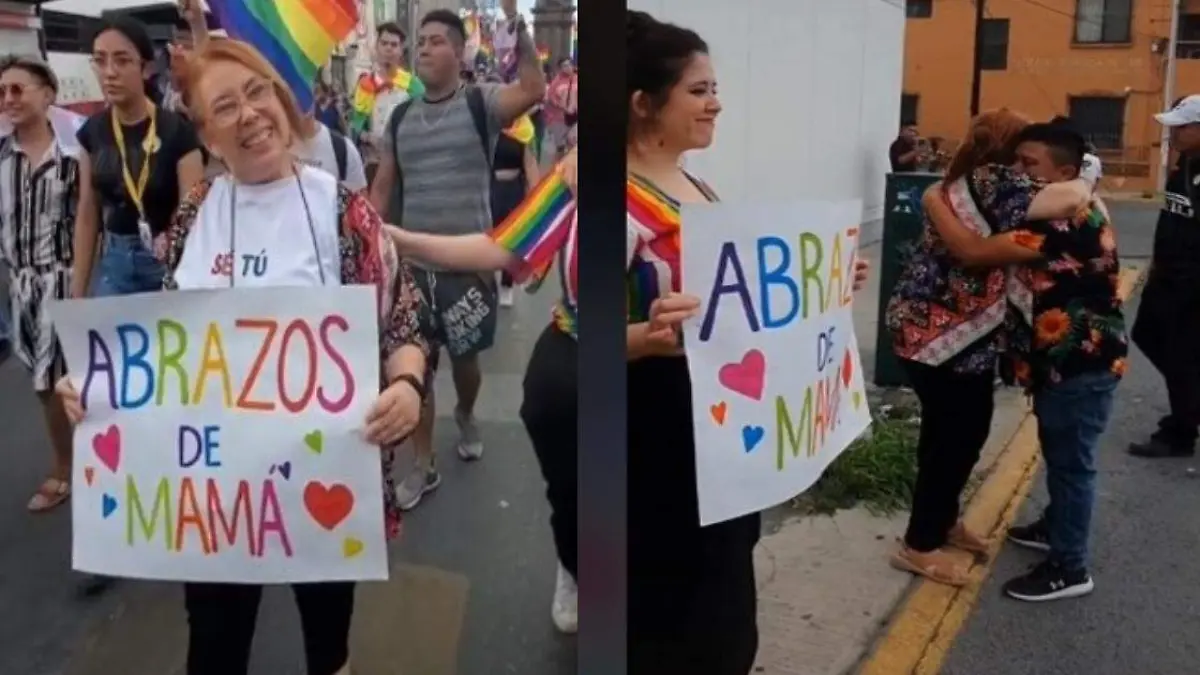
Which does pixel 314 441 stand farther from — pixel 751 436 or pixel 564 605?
pixel 751 436

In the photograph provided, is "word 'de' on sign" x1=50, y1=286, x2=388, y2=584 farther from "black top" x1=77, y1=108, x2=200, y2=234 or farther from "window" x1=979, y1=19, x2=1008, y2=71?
"window" x1=979, y1=19, x2=1008, y2=71

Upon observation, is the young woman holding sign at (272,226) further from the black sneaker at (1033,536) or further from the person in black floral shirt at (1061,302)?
the black sneaker at (1033,536)

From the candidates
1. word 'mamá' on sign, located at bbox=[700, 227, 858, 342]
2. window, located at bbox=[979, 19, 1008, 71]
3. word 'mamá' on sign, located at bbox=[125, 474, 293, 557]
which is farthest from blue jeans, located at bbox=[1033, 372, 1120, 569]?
window, located at bbox=[979, 19, 1008, 71]

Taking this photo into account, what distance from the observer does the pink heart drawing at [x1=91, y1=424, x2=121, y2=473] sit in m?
1.74

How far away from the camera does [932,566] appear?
3854 millimetres

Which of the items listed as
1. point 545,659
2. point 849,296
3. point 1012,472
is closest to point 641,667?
→ point 545,659

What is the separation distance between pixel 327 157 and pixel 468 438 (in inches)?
20.9

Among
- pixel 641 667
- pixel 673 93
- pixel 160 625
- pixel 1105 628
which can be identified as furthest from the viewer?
pixel 1105 628

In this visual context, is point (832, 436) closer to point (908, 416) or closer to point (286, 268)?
point (286, 268)

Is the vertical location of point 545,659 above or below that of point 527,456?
below

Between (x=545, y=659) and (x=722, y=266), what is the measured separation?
83 centimetres

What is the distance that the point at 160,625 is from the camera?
1.96m

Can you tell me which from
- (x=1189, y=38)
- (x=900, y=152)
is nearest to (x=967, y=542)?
(x=900, y=152)

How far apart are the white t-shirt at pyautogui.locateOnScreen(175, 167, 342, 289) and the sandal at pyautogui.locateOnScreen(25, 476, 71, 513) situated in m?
0.39
